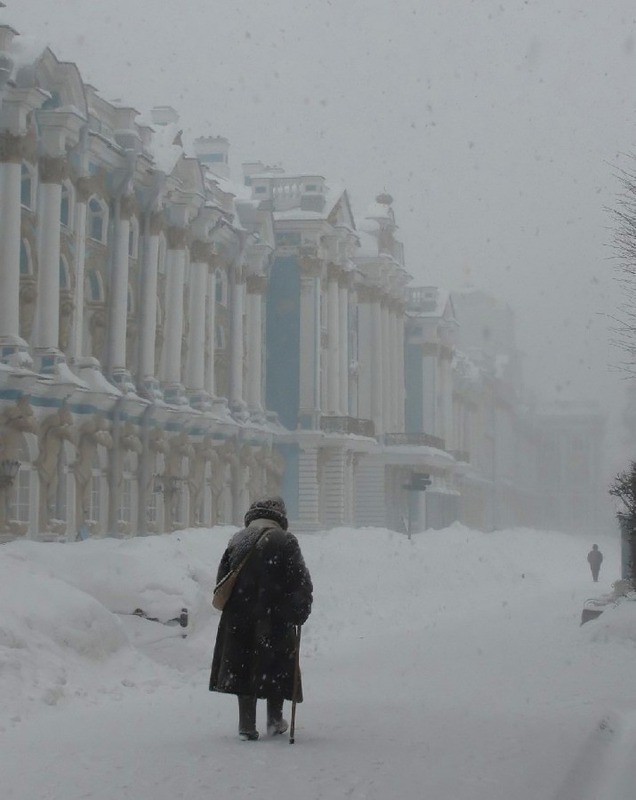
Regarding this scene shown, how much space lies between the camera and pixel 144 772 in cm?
802

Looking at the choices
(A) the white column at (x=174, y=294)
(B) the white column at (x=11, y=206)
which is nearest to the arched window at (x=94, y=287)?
(A) the white column at (x=174, y=294)

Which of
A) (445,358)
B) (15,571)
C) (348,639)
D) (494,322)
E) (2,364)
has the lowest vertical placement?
(348,639)

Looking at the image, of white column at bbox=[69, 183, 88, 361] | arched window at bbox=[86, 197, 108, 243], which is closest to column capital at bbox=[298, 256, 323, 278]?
arched window at bbox=[86, 197, 108, 243]

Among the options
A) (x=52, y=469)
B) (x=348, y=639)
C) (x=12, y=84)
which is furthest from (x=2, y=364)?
(x=348, y=639)

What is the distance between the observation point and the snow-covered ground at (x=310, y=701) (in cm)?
797

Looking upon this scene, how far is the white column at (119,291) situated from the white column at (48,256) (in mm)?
3903

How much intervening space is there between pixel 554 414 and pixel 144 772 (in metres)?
119

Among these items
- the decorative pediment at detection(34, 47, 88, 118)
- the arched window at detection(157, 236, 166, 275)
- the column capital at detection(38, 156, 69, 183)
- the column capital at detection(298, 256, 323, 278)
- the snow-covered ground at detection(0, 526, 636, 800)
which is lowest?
the snow-covered ground at detection(0, 526, 636, 800)

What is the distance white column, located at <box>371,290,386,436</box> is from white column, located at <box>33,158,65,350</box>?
30170mm

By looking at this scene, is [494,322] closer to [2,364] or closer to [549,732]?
[2,364]

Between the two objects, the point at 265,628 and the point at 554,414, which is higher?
the point at 554,414

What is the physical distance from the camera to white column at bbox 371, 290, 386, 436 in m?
59.2

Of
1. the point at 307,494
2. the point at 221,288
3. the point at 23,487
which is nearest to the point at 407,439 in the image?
the point at 307,494

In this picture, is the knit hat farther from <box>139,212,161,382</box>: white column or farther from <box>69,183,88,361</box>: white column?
<box>139,212,161,382</box>: white column
